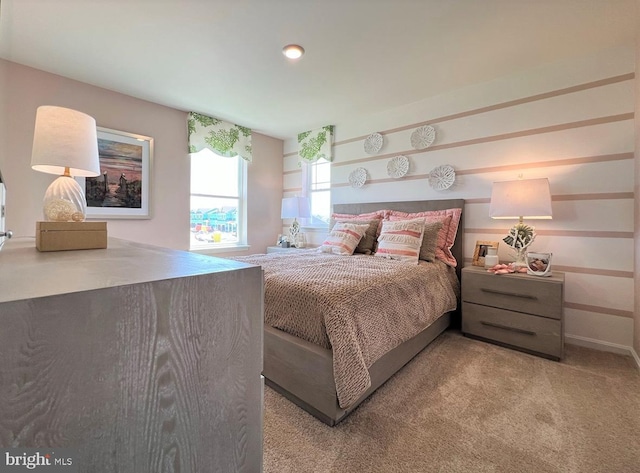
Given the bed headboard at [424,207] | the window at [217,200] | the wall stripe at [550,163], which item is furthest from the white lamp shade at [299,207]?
the wall stripe at [550,163]

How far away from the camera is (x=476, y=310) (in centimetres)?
244

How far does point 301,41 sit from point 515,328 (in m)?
2.74

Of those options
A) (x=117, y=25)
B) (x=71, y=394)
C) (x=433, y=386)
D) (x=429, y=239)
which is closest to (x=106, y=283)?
(x=71, y=394)

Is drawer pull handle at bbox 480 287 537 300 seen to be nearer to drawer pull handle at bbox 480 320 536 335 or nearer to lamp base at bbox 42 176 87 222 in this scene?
drawer pull handle at bbox 480 320 536 335

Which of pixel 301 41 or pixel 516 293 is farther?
pixel 516 293

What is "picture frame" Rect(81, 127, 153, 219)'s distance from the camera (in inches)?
111

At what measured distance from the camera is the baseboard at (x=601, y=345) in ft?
7.09

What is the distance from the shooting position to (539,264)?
224 cm

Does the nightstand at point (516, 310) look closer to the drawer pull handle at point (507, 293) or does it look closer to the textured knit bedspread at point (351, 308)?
the drawer pull handle at point (507, 293)

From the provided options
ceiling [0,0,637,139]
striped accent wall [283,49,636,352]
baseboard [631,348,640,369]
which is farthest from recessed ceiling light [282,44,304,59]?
baseboard [631,348,640,369]

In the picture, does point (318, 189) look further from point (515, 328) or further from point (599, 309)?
point (599, 309)

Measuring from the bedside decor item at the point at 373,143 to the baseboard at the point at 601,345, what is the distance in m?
→ 2.61

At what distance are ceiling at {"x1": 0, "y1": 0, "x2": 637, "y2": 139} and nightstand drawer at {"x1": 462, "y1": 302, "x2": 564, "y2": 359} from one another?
207cm
